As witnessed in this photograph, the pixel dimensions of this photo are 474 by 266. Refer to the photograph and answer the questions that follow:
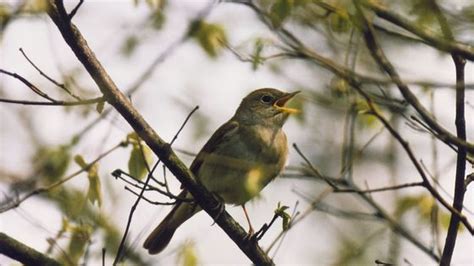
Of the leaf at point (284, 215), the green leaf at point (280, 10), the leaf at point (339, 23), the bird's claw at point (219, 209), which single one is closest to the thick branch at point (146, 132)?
the bird's claw at point (219, 209)

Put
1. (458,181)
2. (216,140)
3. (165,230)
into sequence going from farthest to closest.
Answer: (165,230), (216,140), (458,181)

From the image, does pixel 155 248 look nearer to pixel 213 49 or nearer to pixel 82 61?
pixel 213 49

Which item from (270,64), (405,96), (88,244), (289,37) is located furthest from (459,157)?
(270,64)

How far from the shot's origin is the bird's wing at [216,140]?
7398mm

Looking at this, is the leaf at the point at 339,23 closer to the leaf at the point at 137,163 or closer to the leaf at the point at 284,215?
the leaf at the point at 284,215

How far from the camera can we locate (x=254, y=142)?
7465 millimetres

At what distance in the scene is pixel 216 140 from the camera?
25.0 ft

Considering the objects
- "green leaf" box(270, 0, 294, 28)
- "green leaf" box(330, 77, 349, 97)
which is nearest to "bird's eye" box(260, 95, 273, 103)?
"green leaf" box(330, 77, 349, 97)

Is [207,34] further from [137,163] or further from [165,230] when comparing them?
[137,163]

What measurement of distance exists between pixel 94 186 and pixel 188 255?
90cm

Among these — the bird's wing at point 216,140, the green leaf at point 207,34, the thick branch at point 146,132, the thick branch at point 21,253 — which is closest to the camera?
the thick branch at point 146,132

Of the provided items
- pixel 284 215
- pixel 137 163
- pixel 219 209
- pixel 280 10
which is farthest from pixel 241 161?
pixel 280 10

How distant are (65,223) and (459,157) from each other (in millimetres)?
2992

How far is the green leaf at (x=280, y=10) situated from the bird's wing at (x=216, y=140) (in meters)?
2.25
